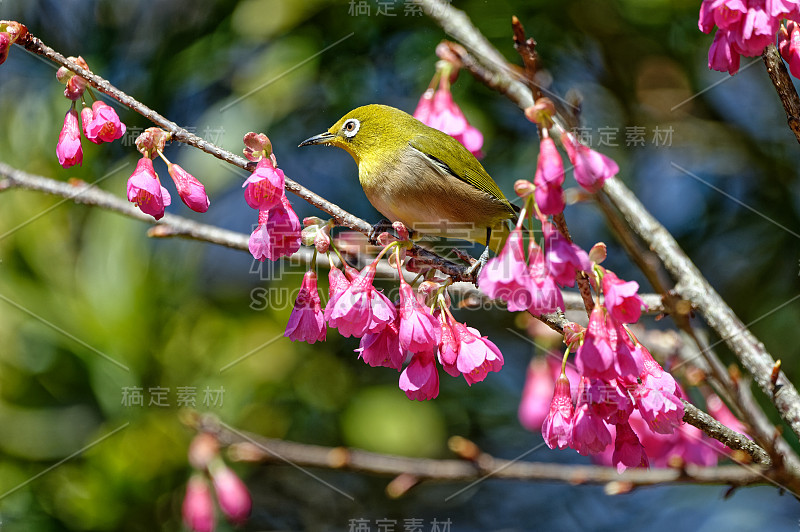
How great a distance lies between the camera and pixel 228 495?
287 cm

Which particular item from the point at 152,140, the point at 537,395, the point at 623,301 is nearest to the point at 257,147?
the point at 152,140

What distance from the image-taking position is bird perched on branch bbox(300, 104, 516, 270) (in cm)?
240

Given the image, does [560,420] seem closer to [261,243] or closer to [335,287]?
[335,287]

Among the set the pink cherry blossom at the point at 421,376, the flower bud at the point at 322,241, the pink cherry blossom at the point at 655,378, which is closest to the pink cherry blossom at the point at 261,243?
the flower bud at the point at 322,241

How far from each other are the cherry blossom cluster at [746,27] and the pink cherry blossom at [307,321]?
96 cm

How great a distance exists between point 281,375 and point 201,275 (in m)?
0.64

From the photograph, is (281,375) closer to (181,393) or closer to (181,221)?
(181,393)

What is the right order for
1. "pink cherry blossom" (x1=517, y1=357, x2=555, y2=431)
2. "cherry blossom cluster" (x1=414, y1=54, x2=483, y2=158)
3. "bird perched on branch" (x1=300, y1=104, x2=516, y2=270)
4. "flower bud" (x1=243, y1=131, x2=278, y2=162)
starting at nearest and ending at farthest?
"flower bud" (x1=243, y1=131, x2=278, y2=162) → "bird perched on branch" (x1=300, y1=104, x2=516, y2=270) → "cherry blossom cluster" (x1=414, y1=54, x2=483, y2=158) → "pink cherry blossom" (x1=517, y1=357, x2=555, y2=431)

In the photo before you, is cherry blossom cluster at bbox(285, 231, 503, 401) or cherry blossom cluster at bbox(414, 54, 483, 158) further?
cherry blossom cluster at bbox(414, 54, 483, 158)

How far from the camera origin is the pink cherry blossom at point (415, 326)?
4.47ft

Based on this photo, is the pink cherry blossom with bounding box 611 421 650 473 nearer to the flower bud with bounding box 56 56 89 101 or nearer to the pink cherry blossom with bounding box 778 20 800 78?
the pink cherry blossom with bounding box 778 20 800 78

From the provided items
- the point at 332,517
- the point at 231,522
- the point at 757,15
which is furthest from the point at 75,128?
the point at 332,517

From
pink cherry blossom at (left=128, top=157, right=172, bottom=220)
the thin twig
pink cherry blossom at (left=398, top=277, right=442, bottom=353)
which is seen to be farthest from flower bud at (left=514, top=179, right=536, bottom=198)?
the thin twig

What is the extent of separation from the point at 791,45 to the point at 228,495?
250cm
